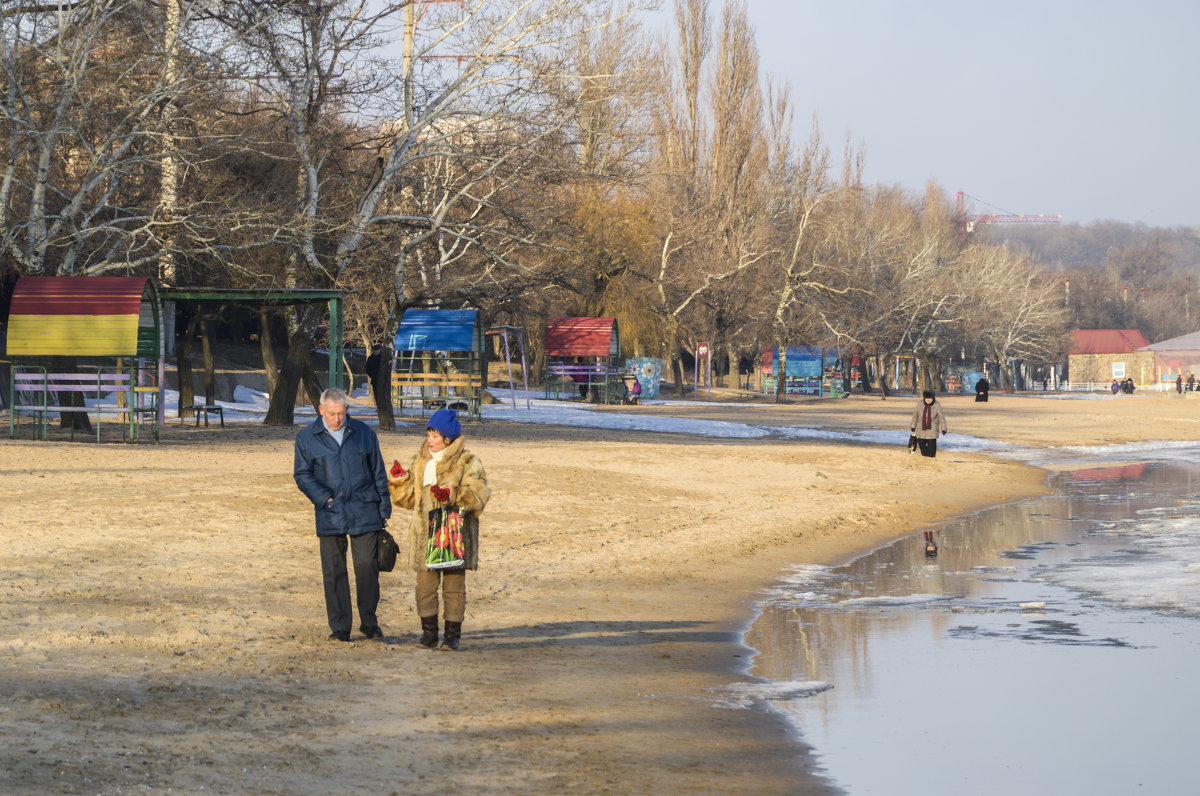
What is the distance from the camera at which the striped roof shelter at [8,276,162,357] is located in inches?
846

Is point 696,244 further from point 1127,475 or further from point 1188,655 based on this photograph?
point 1188,655

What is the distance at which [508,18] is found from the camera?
25.4m

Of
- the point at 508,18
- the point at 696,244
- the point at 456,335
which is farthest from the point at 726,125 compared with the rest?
the point at 508,18

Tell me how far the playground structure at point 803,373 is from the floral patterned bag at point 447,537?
62176mm

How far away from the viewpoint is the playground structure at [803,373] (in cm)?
7200

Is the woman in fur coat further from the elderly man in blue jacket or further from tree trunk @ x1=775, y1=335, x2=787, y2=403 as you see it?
tree trunk @ x1=775, y1=335, x2=787, y2=403

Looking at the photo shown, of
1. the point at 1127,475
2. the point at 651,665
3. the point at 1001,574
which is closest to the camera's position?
the point at 651,665

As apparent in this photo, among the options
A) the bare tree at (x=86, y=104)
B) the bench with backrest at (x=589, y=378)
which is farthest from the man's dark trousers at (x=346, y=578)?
the bench with backrest at (x=589, y=378)

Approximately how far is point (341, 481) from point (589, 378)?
40668 millimetres

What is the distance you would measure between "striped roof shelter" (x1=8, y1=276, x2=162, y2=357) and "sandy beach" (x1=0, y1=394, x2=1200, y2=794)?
1.60 meters

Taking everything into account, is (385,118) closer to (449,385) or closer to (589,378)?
(449,385)

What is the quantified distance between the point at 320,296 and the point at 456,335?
32.9 ft

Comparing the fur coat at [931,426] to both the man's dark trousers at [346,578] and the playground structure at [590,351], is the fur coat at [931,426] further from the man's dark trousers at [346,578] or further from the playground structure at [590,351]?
the playground structure at [590,351]

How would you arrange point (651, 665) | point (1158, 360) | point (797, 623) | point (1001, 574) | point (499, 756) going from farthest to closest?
point (1158, 360) < point (1001, 574) < point (797, 623) < point (651, 665) < point (499, 756)
